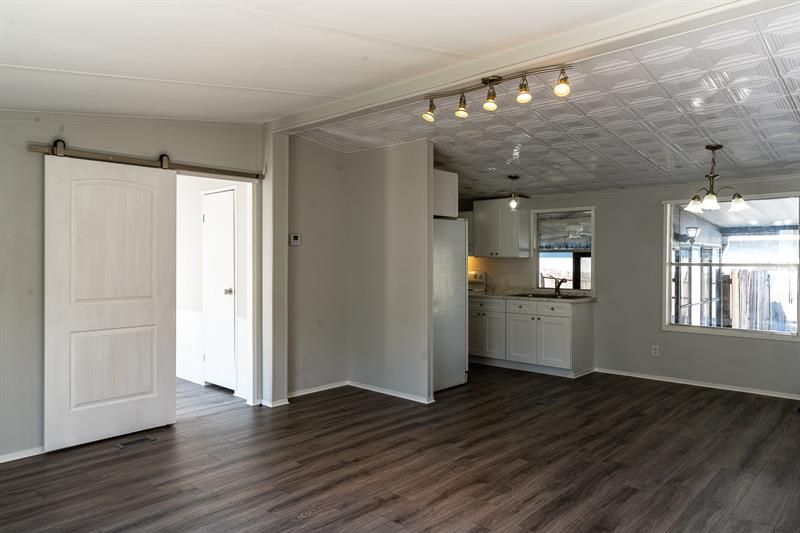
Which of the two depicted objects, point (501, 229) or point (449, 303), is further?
point (501, 229)

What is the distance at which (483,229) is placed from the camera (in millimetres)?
7684

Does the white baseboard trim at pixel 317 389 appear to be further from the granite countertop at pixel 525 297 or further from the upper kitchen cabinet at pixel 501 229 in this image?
the upper kitchen cabinet at pixel 501 229

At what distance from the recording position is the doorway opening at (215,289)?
5.25m

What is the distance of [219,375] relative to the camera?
18.6ft

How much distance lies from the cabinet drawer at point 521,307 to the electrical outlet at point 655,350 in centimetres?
140

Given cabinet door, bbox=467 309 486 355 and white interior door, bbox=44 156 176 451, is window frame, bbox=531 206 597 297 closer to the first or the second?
cabinet door, bbox=467 309 486 355

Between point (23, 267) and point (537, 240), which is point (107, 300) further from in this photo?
point (537, 240)

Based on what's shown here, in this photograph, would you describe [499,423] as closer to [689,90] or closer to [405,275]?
[405,275]

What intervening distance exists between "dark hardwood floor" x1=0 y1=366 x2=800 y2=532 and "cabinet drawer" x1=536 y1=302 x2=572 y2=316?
4.70ft

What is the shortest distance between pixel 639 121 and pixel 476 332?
378 centimetres

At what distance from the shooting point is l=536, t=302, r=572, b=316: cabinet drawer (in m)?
6.46

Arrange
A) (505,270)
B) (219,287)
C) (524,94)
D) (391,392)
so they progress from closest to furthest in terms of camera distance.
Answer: (524,94) → (391,392) → (219,287) → (505,270)

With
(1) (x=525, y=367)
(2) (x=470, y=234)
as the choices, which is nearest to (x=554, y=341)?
(1) (x=525, y=367)

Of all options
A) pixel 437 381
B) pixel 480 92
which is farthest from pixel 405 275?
pixel 480 92
